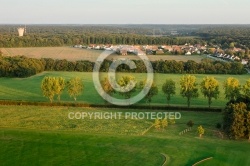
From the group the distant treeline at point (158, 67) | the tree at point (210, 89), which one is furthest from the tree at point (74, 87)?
the distant treeline at point (158, 67)

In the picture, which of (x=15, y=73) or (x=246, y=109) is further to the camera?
(x=15, y=73)

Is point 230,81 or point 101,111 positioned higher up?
point 230,81

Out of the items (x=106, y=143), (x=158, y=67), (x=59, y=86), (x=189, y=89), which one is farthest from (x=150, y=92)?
(x=158, y=67)

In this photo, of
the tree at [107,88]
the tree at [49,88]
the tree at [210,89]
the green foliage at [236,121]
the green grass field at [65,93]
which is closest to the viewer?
the green foliage at [236,121]

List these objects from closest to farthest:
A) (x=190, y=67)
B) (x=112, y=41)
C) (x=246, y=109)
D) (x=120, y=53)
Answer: (x=246, y=109) < (x=190, y=67) < (x=120, y=53) < (x=112, y=41)

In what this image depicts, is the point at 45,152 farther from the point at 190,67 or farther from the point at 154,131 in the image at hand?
the point at 190,67

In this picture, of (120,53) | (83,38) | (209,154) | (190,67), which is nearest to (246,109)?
(209,154)


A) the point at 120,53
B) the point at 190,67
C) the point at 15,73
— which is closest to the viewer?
the point at 15,73

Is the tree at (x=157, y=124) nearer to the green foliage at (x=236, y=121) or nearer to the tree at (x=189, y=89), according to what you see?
the green foliage at (x=236, y=121)

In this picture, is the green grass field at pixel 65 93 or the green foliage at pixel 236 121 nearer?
the green foliage at pixel 236 121
